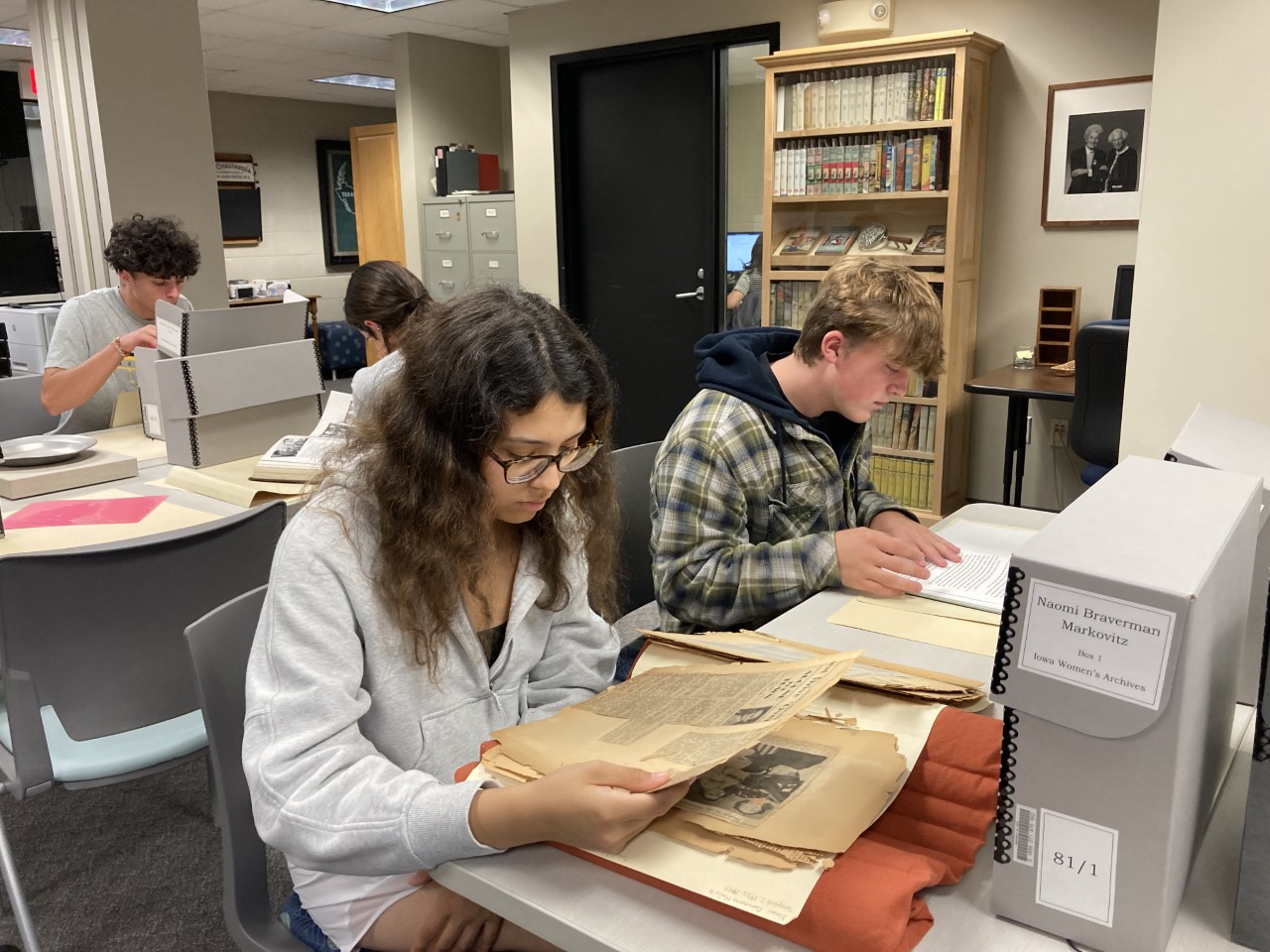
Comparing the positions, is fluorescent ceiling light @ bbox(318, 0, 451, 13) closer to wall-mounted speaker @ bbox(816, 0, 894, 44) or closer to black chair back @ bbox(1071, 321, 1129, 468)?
wall-mounted speaker @ bbox(816, 0, 894, 44)

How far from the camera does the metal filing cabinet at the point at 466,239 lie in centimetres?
632

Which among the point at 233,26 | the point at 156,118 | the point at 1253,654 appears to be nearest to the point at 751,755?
the point at 1253,654

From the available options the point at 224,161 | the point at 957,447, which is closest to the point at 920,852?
the point at 957,447

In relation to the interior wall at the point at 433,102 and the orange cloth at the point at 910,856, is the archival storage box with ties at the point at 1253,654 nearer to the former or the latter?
the orange cloth at the point at 910,856

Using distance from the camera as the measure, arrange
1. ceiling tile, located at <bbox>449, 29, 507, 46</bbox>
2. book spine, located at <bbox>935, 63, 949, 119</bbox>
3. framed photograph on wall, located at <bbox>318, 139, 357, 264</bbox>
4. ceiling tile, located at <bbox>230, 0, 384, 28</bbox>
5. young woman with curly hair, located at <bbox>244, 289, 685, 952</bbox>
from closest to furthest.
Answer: young woman with curly hair, located at <bbox>244, 289, 685, 952</bbox> < book spine, located at <bbox>935, 63, 949, 119</bbox> < ceiling tile, located at <bbox>230, 0, 384, 28</bbox> < ceiling tile, located at <bbox>449, 29, 507, 46</bbox> < framed photograph on wall, located at <bbox>318, 139, 357, 264</bbox>

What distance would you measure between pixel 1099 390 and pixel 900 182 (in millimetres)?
1323

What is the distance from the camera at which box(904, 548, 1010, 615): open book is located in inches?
59.2

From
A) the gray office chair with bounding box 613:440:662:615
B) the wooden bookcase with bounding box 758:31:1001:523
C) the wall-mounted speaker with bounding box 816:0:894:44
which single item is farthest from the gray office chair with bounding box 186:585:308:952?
the wall-mounted speaker with bounding box 816:0:894:44

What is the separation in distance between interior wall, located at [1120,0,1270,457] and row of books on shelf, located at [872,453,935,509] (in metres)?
1.73

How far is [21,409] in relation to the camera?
3.12 metres

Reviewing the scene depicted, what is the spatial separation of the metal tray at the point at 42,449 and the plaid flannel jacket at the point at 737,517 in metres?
1.69

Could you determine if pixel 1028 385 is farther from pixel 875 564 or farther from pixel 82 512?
pixel 82 512

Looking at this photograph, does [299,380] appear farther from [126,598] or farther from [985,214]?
[985,214]

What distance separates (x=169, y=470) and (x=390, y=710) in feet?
5.92
